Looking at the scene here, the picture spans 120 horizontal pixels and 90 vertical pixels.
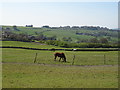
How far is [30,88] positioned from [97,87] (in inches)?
164

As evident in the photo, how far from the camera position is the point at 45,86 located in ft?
38.3

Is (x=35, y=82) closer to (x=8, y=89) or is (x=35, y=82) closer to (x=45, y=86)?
(x=45, y=86)

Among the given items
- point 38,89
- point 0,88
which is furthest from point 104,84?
point 0,88

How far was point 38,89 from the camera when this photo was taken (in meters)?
11.0

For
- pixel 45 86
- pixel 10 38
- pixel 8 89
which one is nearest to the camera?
pixel 8 89

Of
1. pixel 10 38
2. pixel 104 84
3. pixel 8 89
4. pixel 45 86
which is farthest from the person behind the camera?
pixel 10 38

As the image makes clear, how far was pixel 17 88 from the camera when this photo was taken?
11.0 m

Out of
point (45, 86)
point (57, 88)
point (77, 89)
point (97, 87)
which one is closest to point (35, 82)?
point (45, 86)

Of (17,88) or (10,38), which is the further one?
(10,38)

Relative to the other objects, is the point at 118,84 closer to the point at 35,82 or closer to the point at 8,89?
the point at 35,82

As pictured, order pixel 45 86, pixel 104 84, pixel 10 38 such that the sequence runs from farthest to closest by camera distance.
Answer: pixel 10 38 → pixel 104 84 → pixel 45 86

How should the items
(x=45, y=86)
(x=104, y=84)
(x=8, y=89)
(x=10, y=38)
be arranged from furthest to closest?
(x=10, y=38), (x=104, y=84), (x=45, y=86), (x=8, y=89)

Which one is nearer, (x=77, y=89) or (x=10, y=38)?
(x=77, y=89)

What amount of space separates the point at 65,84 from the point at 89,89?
1.80 meters
